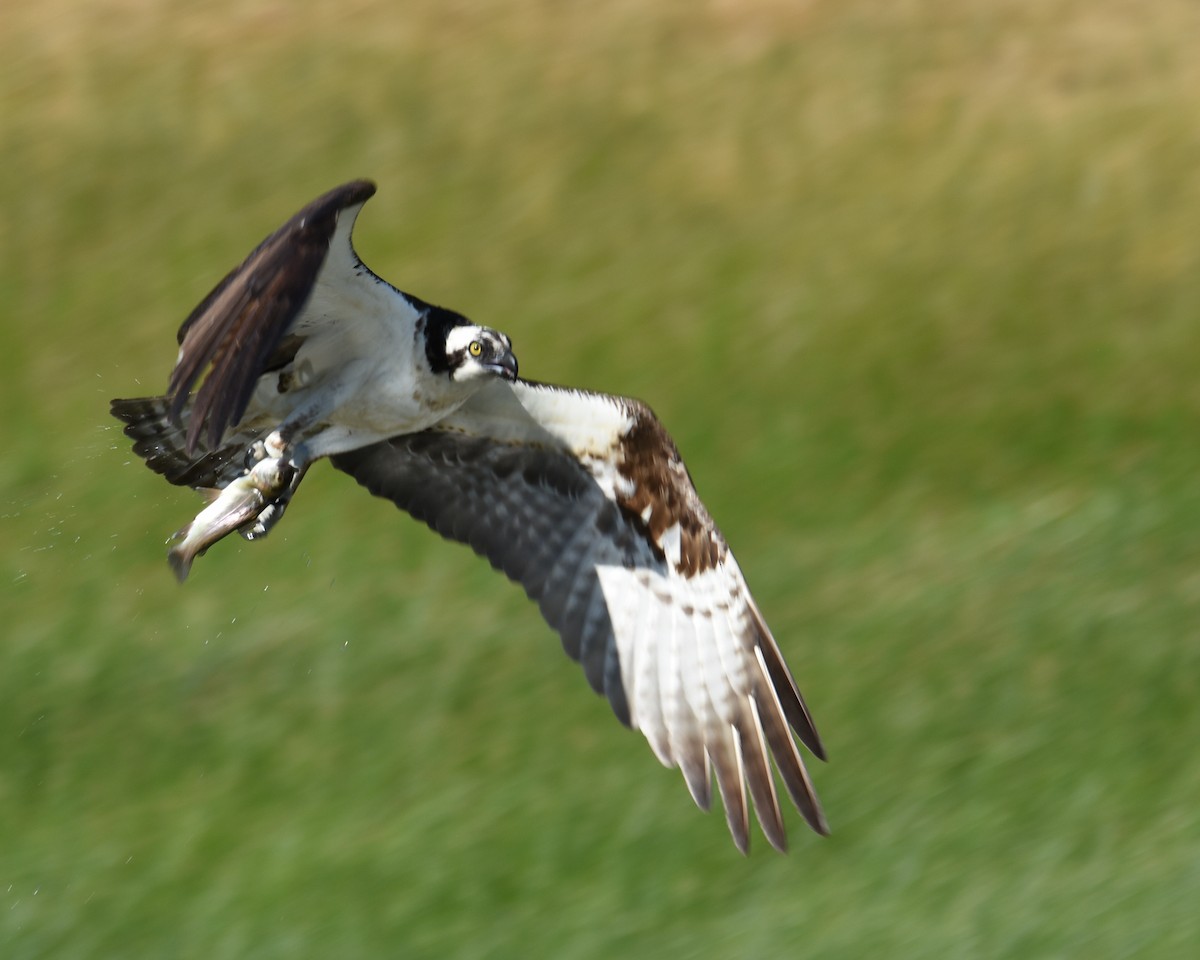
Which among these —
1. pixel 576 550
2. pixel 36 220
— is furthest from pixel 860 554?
pixel 36 220

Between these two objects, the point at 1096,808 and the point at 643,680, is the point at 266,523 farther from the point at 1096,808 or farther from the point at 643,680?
the point at 1096,808

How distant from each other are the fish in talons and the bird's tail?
0.34 meters

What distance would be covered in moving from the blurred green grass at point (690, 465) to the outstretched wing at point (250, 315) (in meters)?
5.94

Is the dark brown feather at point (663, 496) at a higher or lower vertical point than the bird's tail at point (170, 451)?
lower

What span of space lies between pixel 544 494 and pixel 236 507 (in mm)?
1603

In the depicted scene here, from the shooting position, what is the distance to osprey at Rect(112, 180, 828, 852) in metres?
9.80

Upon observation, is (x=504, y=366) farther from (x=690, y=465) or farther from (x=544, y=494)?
(x=690, y=465)

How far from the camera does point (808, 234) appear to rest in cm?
1766

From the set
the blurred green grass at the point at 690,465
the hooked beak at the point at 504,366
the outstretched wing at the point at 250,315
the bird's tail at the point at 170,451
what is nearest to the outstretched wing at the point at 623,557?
the bird's tail at the point at 170,451

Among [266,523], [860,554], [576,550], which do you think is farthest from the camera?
[860,554]

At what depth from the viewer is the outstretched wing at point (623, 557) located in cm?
1045

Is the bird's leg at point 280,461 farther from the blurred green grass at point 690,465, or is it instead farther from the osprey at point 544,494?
the blurred green grass at point 690,465

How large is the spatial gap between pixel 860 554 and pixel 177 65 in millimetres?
7840

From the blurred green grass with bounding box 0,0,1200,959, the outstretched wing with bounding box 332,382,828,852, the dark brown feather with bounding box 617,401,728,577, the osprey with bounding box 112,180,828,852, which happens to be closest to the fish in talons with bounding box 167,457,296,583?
the osprey with bounding box 112,180,828,852
